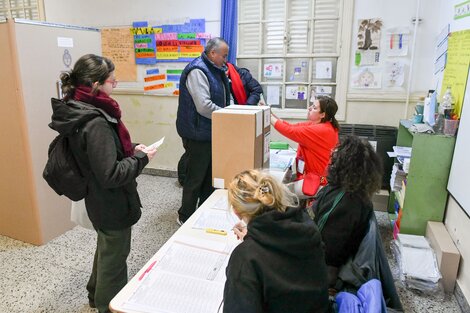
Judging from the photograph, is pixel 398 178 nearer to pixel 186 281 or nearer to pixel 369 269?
pixel 369 269

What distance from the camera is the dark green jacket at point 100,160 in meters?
1.48

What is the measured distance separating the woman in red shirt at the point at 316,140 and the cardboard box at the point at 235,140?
0.47 metres

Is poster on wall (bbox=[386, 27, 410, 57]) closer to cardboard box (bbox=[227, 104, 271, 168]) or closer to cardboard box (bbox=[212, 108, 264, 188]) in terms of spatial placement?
cardboard box (bbox=[227, 104, 271, 168])

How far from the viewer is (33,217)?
8.79 ft

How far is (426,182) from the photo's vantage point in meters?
2.46

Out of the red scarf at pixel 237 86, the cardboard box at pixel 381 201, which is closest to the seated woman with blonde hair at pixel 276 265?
the red scarf at pixel 237 86

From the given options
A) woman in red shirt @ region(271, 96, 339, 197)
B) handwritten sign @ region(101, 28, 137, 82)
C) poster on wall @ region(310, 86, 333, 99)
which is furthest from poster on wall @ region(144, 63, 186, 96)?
woman in red shirt @ region(271, 96, 339, 197)

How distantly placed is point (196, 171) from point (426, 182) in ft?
5.43

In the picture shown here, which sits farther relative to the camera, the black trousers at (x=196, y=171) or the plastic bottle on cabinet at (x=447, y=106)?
the black trousers at (x=196, y=171)

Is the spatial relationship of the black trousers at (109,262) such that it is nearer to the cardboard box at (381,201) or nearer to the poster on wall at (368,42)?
the cardboard box at (381,201)

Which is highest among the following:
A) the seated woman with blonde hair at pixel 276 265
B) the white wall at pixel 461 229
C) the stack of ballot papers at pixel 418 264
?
the seated woman with blonde hair at pixel 276 265

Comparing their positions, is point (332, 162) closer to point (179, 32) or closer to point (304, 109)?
point (304, 109)

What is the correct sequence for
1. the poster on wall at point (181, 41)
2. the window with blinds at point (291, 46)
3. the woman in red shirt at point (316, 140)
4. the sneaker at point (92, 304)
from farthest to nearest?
1. the poster on wall at point (181, 41)
2. the window with blinds at point (291, 46)
3. the woman in red shirt at point (316, 140)
4. the sneaker at point (92, 304)

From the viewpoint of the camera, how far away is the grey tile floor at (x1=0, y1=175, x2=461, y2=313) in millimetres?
2084
